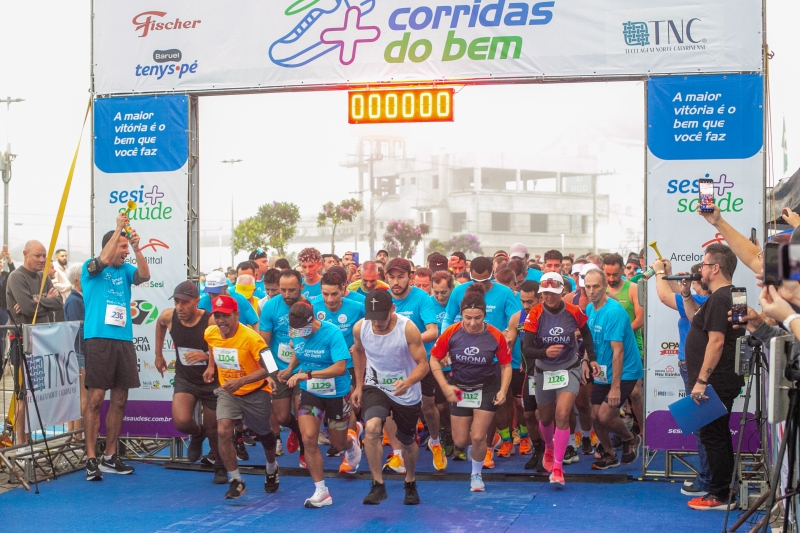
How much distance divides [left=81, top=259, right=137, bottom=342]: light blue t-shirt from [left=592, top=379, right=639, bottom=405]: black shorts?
499cm

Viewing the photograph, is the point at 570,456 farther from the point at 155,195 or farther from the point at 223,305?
the point at 155,195

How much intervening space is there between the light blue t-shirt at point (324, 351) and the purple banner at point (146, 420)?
2.35 meters

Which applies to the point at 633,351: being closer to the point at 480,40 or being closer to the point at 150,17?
the point at 480,40

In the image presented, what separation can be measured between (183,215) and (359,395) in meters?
3.25

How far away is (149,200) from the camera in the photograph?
1008 cm

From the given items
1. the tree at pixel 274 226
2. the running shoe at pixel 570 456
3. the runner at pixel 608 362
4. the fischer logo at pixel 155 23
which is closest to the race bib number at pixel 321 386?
the runner at pixel 608 362

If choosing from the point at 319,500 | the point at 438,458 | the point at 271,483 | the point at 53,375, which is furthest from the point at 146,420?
the point at 438,458

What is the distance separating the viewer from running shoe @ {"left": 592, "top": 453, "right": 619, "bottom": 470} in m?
9.40

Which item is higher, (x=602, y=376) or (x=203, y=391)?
(x=602, y=376)

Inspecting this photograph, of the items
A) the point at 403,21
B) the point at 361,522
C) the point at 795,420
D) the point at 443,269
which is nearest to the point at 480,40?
the point at 403,21

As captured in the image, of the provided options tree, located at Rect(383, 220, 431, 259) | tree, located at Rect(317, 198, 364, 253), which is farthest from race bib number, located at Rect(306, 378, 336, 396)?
tree, located at Rect(383, 220, 431, 259)

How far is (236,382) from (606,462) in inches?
160

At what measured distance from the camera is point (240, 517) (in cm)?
757

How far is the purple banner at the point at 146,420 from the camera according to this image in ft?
32.8
